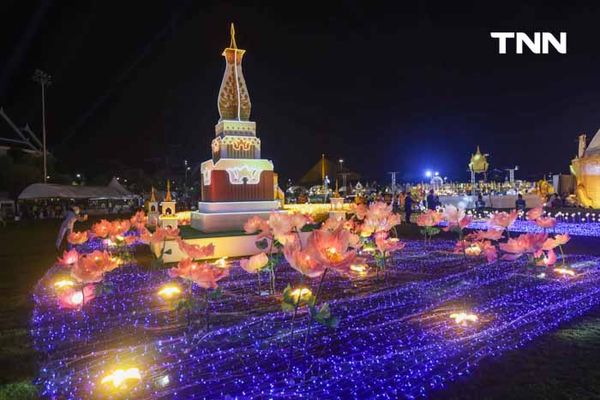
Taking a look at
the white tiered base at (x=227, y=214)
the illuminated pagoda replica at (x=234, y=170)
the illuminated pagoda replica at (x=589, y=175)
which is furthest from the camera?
the illuminated pagoda replica at (x=589, y=175)

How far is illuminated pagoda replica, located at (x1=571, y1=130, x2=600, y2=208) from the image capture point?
21.1m

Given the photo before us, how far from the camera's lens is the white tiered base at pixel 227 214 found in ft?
42.1

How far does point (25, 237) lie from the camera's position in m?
17.2

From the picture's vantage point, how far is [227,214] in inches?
510

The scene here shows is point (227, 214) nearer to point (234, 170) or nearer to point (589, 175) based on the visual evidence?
point (234, 170)

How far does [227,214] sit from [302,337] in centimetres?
844

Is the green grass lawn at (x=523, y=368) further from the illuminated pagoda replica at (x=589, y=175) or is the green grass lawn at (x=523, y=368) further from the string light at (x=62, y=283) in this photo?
the illuminated pagoda replica at (x=589, y=175)

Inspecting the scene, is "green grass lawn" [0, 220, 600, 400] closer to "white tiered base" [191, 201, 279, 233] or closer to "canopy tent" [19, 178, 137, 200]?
"white tiered base" [191, 201, 279, 233]

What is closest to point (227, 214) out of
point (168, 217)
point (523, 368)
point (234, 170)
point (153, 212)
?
point (234, 170)

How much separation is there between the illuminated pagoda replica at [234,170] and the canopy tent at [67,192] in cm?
1959

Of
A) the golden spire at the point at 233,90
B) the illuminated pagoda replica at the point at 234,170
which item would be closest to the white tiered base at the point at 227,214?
the illuminated pagoda replica at the point at 234,170

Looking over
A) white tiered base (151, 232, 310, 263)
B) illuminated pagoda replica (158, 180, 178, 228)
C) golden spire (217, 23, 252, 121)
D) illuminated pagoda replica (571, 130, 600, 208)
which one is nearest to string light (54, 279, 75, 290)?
white tiered base (151, 232, 310, 263)

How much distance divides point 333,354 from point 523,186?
135 feet

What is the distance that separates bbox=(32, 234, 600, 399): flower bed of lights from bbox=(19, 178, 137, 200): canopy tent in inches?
949
